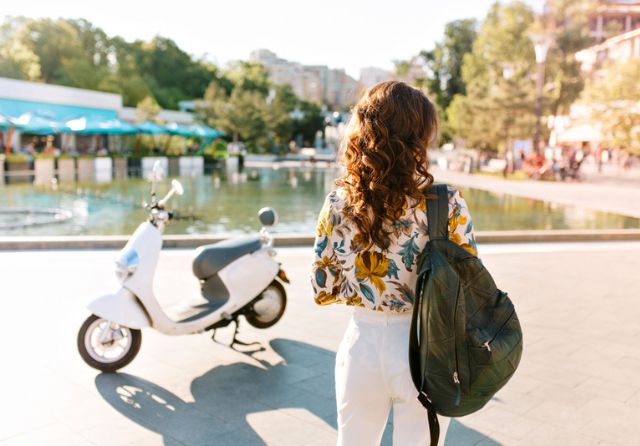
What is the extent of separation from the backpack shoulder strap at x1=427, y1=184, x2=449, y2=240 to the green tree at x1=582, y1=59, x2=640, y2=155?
24937 millimetres

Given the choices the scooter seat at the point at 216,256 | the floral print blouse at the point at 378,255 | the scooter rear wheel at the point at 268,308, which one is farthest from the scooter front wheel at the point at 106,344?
the floral print blouse at the point at 378,255

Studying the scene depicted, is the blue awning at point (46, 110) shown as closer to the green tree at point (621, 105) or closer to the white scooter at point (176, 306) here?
the green tree at point (621, 105)

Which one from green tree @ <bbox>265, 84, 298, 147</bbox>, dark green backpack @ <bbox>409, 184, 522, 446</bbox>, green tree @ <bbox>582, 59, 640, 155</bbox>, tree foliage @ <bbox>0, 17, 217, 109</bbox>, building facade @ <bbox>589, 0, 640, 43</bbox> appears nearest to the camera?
dark green backpack @ <bbox>409, 184, 522, 446</bbox>

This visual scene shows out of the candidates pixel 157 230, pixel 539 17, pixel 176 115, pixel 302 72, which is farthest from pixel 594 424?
pixel 302 72

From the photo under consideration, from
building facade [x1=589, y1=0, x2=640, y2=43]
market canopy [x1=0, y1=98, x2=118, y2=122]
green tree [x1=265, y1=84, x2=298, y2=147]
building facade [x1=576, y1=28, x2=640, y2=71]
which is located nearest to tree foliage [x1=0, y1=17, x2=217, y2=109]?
green tree [x1=265, y1=84, x2=298, y2=147]

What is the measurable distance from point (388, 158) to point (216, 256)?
2.97 m

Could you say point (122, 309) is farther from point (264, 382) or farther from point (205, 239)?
point (205, 239)

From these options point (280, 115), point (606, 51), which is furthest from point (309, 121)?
point (606, 51)

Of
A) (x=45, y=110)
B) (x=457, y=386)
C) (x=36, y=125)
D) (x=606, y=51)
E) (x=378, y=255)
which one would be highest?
(x=606, y=51)

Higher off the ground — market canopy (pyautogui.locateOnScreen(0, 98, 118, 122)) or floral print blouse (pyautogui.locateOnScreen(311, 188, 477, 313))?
market canopy (pyautogui.locateOnScreen(0, 98, 118, 122))

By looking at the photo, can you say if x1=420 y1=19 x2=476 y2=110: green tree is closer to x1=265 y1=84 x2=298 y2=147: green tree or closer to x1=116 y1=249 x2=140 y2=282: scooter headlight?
x1=265 y1=84 x2=298 y2=147: green tree

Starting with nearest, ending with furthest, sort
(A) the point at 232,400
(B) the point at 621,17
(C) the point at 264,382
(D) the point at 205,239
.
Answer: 1. (A) the point at 232,400
2. (C) the point at 264,382
3. (D) the point at 205,239
4. (B) the point at 621,17

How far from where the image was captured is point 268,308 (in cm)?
510

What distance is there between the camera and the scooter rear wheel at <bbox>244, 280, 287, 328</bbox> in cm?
503
